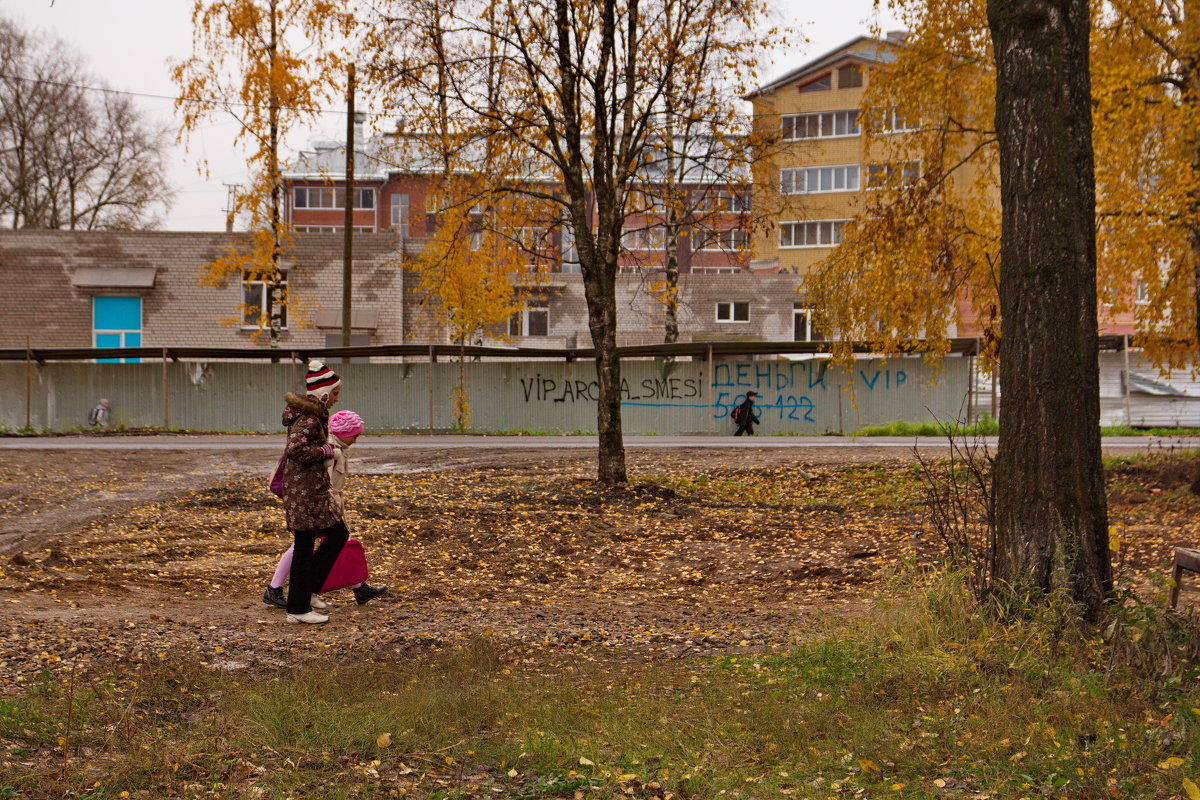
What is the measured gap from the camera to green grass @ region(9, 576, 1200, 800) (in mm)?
4406

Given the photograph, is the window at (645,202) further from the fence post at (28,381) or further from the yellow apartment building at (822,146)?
the yellow apartment building at (822,146)

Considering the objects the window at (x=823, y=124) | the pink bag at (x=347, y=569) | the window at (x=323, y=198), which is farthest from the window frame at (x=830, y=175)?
the pink bag at (x=347, y=569)


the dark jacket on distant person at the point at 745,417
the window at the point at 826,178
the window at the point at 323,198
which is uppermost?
the window at the point at 323,198

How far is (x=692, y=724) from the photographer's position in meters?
5.20

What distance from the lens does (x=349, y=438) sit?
770 centimetres

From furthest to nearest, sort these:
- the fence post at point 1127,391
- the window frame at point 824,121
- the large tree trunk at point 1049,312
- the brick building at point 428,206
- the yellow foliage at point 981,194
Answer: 1. the window frame at point 824,121
2. the fence post at point 1127,391
3. the brick building at point 428,206
4. the yellow foliage at point 981,194
5. the large tree trunk at point 1049,312

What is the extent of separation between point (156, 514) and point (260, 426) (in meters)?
15.7

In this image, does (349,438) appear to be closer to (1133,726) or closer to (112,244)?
(1133,726)

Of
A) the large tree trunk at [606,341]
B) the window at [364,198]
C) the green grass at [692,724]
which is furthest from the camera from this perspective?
the window at [364,198]

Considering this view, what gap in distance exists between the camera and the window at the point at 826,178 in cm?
5090

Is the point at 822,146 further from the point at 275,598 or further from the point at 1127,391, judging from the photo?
the point at 275,598

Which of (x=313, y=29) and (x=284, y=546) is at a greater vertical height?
(x=313, y=29)

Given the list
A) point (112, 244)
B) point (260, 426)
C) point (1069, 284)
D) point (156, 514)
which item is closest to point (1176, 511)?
point (1069, 284)

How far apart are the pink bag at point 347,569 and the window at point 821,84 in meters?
48.5
